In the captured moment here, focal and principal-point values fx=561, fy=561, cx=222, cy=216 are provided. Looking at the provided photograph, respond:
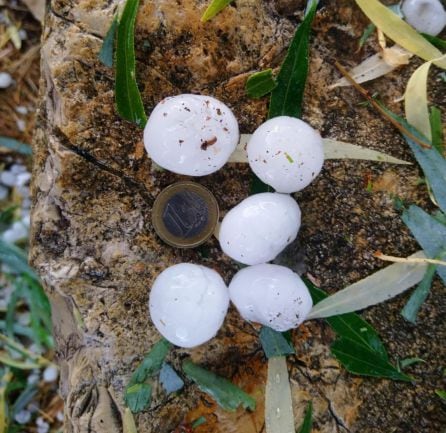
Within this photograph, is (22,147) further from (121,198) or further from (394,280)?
(394,280)

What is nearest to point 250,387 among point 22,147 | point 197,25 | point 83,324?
point 83,324

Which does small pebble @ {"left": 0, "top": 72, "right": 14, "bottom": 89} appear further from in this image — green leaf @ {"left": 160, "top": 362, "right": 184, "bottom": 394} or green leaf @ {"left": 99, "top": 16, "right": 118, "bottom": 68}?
green leaf @ {"left": 160, "top": 362, "right": 184, "bottom": 394}

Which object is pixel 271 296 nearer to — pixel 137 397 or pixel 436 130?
pixel 137 397

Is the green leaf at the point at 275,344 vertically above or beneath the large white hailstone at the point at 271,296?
beneath

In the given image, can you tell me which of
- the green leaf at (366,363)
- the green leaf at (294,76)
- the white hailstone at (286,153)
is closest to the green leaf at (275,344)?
the green leaf at (366,363)

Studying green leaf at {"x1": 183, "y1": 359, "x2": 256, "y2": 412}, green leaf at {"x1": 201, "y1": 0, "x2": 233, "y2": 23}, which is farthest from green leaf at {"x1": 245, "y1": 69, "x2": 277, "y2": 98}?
green leaf at {"x1": 183, "y1": 359, "x2": 256, "y2": 412}

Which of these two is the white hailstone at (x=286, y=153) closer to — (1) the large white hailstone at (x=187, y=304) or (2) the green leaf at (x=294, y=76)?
(2) the green leaf at (x=294, y=76)
